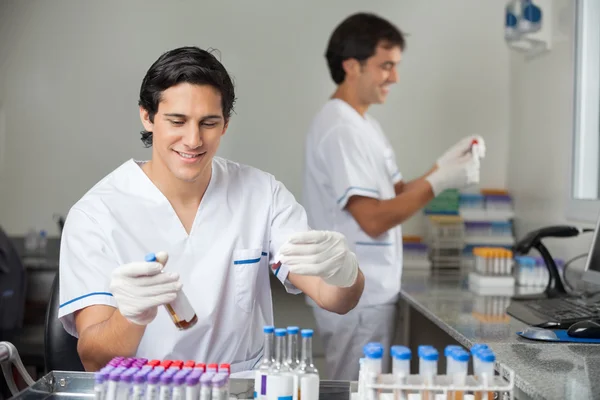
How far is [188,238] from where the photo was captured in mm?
1587

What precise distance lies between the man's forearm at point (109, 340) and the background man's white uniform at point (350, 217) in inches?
42.5

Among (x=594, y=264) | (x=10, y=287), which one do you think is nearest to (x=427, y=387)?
(x=594, y=264)

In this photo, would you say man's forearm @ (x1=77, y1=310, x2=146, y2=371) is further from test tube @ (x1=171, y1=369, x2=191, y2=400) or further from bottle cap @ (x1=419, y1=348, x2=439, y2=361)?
bottle cap @ (x1=419, y1=348, x2=439, y2=361)

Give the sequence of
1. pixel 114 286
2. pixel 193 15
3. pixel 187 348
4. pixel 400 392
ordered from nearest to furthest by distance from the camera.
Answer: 1. pixel 400 392
2. pixel 114 286
3. pixel 187 348
4. pixel 193 15

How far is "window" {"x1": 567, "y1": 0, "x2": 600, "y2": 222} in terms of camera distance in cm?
259

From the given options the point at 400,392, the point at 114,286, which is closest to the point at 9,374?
the point at 114,286

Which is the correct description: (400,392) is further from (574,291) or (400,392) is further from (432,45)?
(432,45)

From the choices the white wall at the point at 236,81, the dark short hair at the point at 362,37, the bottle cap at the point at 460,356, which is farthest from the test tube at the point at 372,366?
the white wall at the point at 236,81

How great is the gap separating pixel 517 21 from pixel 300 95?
3.23ft

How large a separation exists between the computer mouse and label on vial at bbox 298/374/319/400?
2.47ft

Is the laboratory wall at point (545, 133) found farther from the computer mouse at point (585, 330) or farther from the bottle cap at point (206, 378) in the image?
the bottle cap at point (206, 378)

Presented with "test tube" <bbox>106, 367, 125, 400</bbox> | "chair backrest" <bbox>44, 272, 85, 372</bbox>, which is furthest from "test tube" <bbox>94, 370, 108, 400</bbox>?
"chair backrest" <bbox>44, 272, 85, 372</bbox>

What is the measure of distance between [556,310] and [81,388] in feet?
4.03

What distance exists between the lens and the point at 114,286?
123 cm
